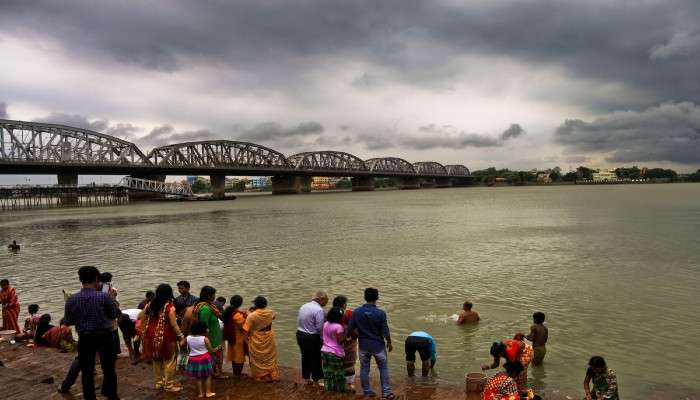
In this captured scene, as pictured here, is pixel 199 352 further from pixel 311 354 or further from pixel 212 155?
pixel 212 155

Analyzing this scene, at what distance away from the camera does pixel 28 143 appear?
128000mm

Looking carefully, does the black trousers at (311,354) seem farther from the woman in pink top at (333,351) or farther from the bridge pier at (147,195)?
the bridge pier at (147,195)

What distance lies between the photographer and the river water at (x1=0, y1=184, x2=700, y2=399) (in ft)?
36.6

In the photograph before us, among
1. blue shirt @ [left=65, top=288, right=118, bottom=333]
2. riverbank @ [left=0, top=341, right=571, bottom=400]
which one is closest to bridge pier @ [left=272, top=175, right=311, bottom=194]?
riverbank @ [left=0, top=341, right=571, bottom=400]

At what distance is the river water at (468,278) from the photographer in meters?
11.1

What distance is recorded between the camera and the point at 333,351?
784 centimetres

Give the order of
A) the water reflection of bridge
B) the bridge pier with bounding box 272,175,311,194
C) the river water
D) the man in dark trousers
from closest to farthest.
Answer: the man in dark trousers
the river water
the water reflection of bridge
the bridge pier with bounding box 272,175,311,194

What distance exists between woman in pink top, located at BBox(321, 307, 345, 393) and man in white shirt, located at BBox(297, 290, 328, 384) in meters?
0.23

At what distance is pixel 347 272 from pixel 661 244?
2183 cm

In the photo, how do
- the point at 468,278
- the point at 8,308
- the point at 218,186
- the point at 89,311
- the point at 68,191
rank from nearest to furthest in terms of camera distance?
the point at 89,311
the point at 8,308
the point at 468,278
the point at 68,191
the point at 218,186

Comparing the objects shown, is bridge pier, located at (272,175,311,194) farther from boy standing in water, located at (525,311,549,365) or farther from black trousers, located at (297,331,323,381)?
black trousers, located at (297,331,323,381)

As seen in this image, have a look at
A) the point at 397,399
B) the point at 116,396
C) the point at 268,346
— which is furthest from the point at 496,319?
the point at 116,396

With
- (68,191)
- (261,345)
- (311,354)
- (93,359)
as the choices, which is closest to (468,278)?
(311,354)

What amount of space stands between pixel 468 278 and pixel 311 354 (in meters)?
12.9
